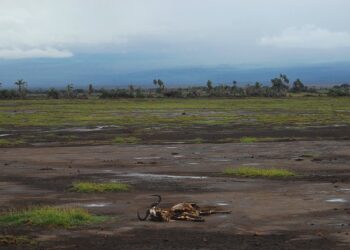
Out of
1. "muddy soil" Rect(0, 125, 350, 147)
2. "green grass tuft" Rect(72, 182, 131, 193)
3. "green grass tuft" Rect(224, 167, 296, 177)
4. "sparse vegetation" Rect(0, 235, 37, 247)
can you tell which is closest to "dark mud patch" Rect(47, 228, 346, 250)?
"sparse vegetation" Rect(0, 235, 37, 247)

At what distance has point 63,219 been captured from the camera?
15.8 m

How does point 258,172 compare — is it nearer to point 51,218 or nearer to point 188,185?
point 188,185

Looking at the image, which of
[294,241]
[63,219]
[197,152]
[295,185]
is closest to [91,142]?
[197,152]

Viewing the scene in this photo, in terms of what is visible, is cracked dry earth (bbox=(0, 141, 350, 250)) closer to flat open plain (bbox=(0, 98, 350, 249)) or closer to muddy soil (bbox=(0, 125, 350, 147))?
flat open plain (bbox=(0, 98, 350, 249))

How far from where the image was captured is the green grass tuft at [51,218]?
1566cm

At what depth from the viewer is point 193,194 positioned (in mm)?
20641

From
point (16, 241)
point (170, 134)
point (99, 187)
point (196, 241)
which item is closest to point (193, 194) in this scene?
point (99, 187)

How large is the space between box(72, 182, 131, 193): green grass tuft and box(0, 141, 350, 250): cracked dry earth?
1.32 ft

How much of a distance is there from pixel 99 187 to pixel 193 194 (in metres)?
3.15

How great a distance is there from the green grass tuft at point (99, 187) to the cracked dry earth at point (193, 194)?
40 cm

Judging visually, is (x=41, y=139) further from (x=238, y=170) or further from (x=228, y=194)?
(x=228, y=194)

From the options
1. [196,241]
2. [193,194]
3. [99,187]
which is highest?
[196,241]

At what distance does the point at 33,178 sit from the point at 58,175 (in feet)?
3.70

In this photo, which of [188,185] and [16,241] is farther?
[188,185]
